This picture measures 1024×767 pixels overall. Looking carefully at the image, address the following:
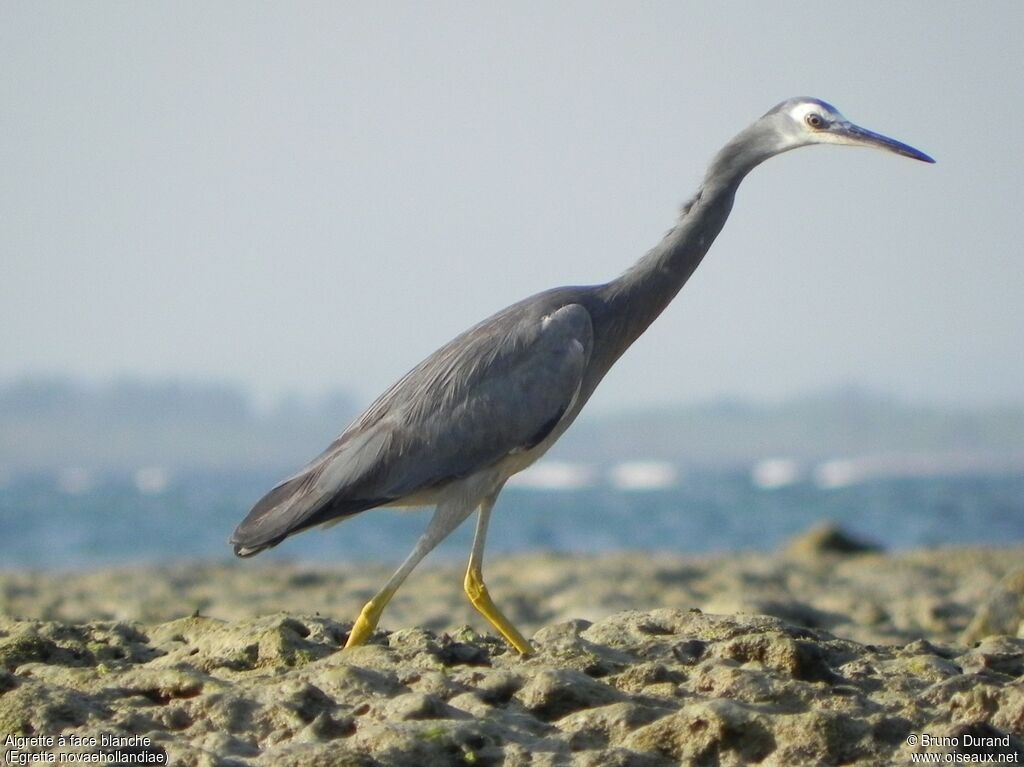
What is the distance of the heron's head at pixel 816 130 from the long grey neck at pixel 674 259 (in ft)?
0.30

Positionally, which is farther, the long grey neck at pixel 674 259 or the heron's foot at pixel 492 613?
the long grey neck at pixel 674 259

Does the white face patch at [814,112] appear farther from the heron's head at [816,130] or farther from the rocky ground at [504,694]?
the rocky ground at [504,694]

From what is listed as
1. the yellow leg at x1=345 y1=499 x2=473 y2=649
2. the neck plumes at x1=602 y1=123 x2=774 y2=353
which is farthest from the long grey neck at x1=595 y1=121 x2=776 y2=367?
the yellow leg at x1=345 y1=499 x2=473 y2=649

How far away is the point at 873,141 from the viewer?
22.9 feet

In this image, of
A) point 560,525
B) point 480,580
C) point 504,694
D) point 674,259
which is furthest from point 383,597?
point 560,525

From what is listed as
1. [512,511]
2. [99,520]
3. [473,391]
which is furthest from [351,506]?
[512,511]

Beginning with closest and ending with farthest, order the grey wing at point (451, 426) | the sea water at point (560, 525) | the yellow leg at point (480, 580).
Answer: the yellow leg at point (480, 580)
the grey wing at point (451, 426)
the sea water at point (560, 525)

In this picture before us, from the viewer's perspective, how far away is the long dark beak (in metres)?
6.95

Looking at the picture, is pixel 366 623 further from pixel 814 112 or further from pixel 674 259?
pixel 814 112

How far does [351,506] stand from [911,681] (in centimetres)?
234

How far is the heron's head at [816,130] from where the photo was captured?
6953 millimetres

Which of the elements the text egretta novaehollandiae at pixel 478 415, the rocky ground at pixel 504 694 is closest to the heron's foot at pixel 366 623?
the rocky ground at pixel 504 694

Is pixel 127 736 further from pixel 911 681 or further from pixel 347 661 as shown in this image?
pixel 911 681

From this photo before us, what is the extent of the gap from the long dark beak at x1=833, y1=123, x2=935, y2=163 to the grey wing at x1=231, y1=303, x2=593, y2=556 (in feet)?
4.71
